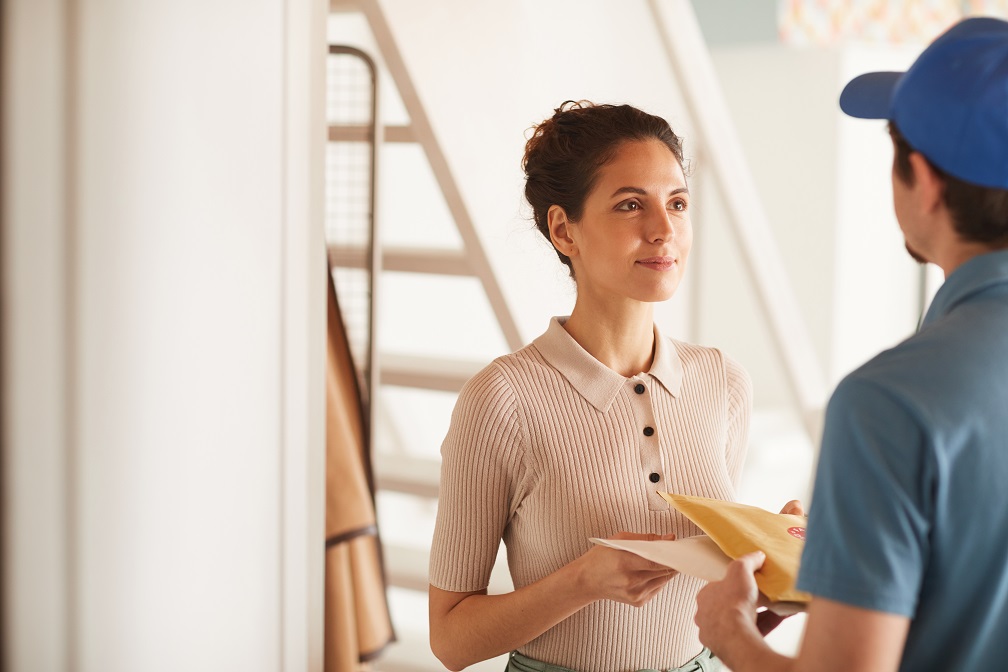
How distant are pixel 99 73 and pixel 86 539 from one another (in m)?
0.64

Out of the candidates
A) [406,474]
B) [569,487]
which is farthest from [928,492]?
[406,474]

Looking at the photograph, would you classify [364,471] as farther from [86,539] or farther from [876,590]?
[876,590]

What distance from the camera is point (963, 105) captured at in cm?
89

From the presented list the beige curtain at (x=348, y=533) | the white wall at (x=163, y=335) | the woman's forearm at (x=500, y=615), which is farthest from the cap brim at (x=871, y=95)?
the beige curtain at (x=348, y=533)

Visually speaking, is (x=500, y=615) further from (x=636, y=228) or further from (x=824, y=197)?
(x=824, y=197)

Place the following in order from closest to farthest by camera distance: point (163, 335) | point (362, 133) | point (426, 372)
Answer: point (163, 335)
point (426, 372)
point (362, 133)

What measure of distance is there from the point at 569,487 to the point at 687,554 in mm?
237

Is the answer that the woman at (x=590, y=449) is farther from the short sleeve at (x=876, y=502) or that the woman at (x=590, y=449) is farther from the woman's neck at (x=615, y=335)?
the short sleeve at (x=876, y=502)

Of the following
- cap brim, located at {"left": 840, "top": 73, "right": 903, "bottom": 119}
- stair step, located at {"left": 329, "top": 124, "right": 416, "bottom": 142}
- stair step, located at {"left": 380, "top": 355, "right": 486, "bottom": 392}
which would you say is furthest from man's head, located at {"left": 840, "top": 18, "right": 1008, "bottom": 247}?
stair step, located at {"left": 329, "top": 124, "right": 416, "bottom": 142}

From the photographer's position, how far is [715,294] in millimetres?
5645

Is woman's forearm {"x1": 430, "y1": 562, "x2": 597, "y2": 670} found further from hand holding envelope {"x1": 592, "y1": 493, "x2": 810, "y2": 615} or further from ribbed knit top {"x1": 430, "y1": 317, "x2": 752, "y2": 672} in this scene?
hand holding envelope {"x1": 592, "y1": 493, "x2": 810, "y2": 615}

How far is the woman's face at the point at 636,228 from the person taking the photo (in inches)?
56.9

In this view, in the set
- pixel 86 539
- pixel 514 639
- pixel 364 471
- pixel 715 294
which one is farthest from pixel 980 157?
pixel 715 294

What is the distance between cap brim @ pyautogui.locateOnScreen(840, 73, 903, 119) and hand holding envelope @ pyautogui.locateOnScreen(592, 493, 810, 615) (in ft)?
1.52
